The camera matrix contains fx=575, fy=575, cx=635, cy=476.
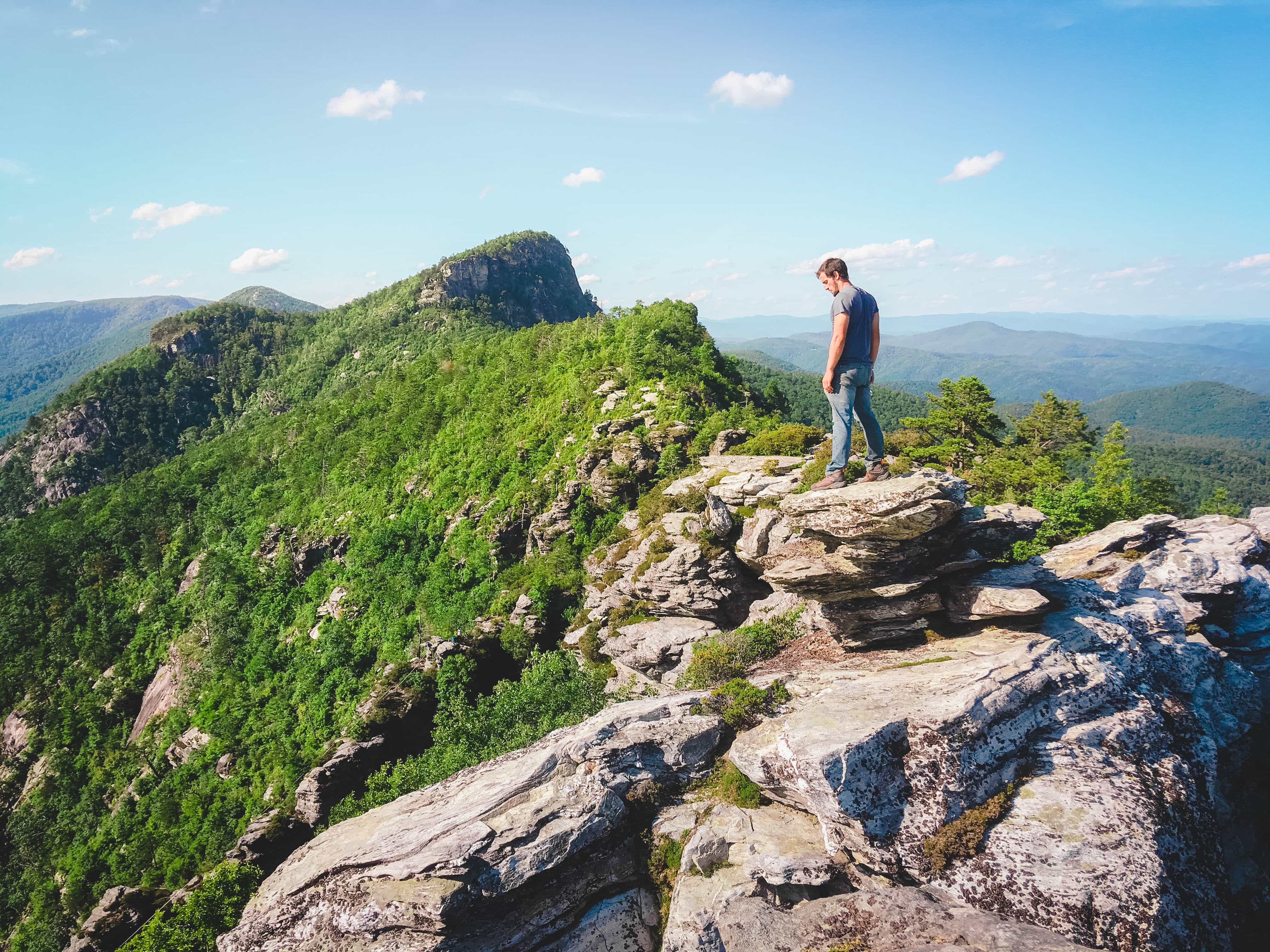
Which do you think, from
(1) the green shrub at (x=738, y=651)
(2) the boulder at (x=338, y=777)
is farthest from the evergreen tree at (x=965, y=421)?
(2) the boulder at (x=338, y=777)

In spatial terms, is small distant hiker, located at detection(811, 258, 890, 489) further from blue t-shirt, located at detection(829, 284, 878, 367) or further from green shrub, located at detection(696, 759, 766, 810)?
green shrub, located at detection(696, 759, 766, 810)

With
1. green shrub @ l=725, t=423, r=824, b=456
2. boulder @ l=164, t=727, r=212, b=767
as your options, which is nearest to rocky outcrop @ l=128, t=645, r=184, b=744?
boulder @ l=164, t=727, r=212, b=767

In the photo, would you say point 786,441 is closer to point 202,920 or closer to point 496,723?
point 496,723

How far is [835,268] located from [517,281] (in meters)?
157

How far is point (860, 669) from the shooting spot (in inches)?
573

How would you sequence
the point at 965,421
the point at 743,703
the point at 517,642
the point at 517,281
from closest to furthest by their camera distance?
the point at 743,703, the point at 517,642, the point at 965,421, the point at 517,281

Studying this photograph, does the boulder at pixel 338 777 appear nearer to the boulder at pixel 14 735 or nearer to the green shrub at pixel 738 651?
the green shrub at pixel 738 651

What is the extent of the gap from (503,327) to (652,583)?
103536 millimetres

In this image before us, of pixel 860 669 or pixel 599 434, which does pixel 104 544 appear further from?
pixel 860 669

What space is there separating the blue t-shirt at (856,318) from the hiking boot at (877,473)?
105 inches

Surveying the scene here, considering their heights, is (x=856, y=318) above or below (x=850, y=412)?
above

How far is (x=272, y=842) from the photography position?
25750mm

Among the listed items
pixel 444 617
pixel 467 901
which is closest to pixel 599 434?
pixel 444 617

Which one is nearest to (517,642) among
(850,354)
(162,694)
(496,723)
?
(496,723)
